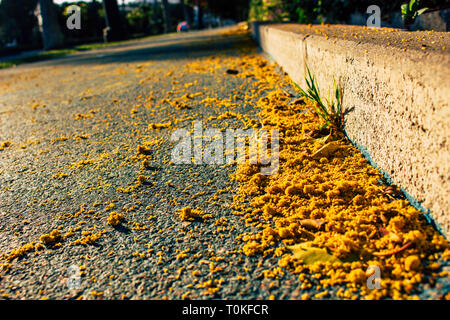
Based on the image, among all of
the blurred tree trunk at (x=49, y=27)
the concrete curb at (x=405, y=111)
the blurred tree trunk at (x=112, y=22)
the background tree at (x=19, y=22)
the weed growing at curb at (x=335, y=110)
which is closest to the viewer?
the concrete curb at (x=405, y=111)

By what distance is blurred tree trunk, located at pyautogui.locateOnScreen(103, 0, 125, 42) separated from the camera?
1858cm

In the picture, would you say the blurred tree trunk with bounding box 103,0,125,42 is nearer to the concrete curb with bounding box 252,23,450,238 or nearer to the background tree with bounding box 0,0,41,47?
the background tree with bounding box 0,0,41,47

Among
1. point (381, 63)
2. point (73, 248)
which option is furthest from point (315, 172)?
point (73, 248)

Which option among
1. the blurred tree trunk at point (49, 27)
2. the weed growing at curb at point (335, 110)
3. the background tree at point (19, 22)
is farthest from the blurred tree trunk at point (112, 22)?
the weed growing at curb at point (335, 110)

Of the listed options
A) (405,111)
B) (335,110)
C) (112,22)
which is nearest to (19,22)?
(112,22)

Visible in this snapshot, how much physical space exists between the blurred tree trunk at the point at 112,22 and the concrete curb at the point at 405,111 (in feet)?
60.9

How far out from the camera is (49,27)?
1603cm

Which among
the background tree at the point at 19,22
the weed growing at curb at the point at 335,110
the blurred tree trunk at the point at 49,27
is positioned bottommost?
the weed growing at curb at the point at 335,110

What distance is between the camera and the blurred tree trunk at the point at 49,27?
15641 mm

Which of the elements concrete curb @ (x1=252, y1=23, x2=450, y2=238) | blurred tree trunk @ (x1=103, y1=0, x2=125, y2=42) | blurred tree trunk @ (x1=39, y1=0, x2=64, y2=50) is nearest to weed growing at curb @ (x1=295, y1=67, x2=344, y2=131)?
concrete curb @ (x1=252, y1=23, x2=450, y2=238)

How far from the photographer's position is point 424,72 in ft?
4.20

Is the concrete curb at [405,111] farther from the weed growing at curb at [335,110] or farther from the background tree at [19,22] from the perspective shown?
the background tree at [19,22]

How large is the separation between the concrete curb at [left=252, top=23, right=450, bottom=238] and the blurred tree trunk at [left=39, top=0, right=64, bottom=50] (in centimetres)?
1686
